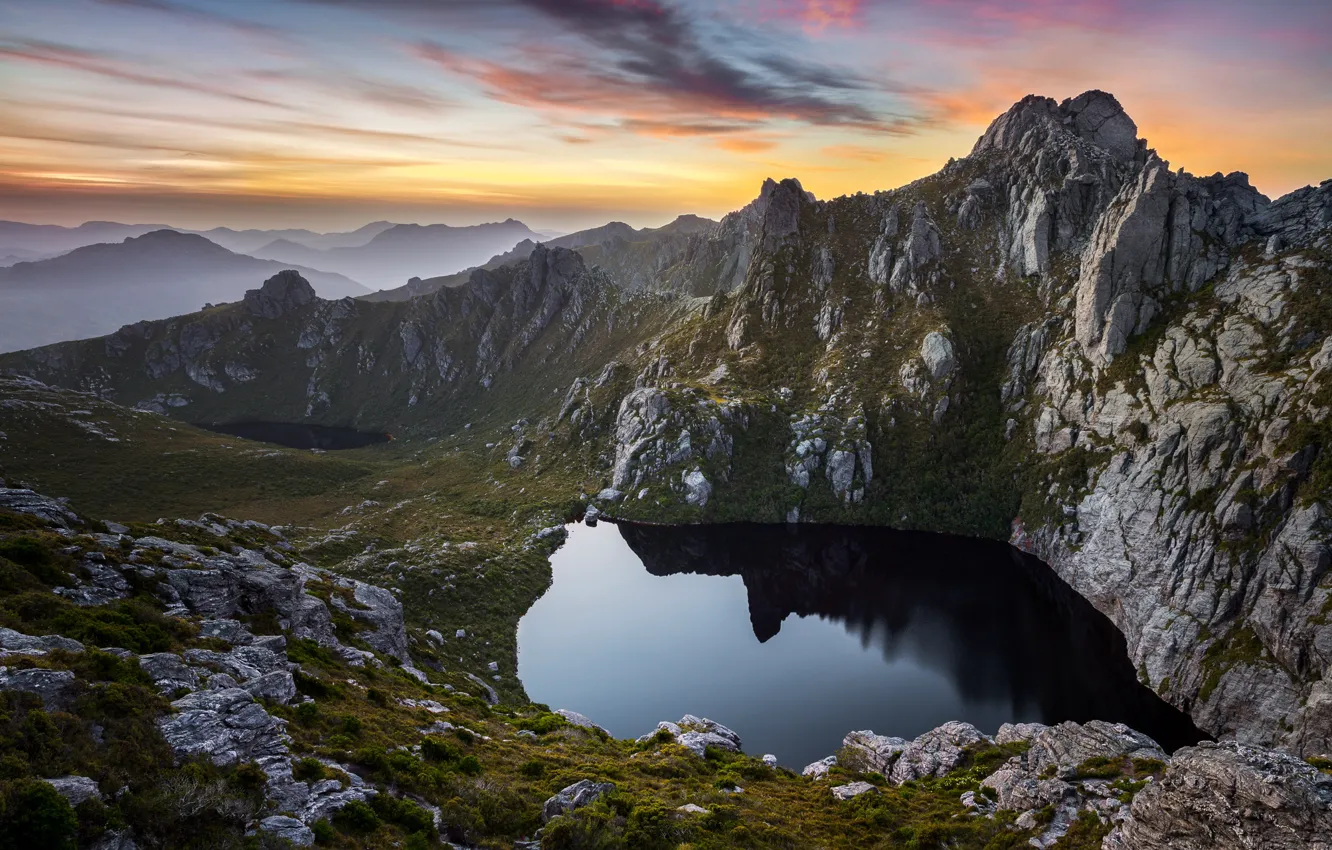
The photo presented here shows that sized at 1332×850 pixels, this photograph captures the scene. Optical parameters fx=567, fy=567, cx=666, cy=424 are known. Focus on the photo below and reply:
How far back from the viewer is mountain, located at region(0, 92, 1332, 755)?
63.5 meters

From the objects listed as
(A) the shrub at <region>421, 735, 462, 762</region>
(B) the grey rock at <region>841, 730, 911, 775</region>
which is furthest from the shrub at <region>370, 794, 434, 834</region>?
(B) the grey rock at <region>841, 730, 911, 775</region>

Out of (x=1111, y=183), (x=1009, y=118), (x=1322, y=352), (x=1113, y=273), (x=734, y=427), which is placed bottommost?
(x=734, y=427)

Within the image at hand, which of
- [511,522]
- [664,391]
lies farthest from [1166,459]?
[511,522]

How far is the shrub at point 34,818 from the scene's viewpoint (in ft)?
46.8

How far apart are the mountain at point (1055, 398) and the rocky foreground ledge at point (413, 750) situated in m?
38.1

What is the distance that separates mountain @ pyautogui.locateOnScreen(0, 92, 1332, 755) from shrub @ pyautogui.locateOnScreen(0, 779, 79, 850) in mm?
83167

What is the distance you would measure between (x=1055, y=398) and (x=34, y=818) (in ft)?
422

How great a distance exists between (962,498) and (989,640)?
40.7m

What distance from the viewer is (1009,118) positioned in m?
152

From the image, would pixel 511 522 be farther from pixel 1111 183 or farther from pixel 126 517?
pixel 1111 183

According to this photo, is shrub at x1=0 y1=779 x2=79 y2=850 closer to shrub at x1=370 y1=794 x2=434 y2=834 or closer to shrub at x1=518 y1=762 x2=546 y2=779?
shrub at x1=370 y1=794 x2=434 y2=834

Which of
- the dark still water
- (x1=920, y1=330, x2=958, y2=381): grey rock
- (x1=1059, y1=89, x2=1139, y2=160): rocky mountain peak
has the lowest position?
the dark still water

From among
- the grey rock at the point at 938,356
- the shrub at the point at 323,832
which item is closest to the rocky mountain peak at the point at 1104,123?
the grey rock at the point at 938,356

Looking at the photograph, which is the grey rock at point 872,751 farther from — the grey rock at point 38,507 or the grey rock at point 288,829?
the grey rock at point 38,507
